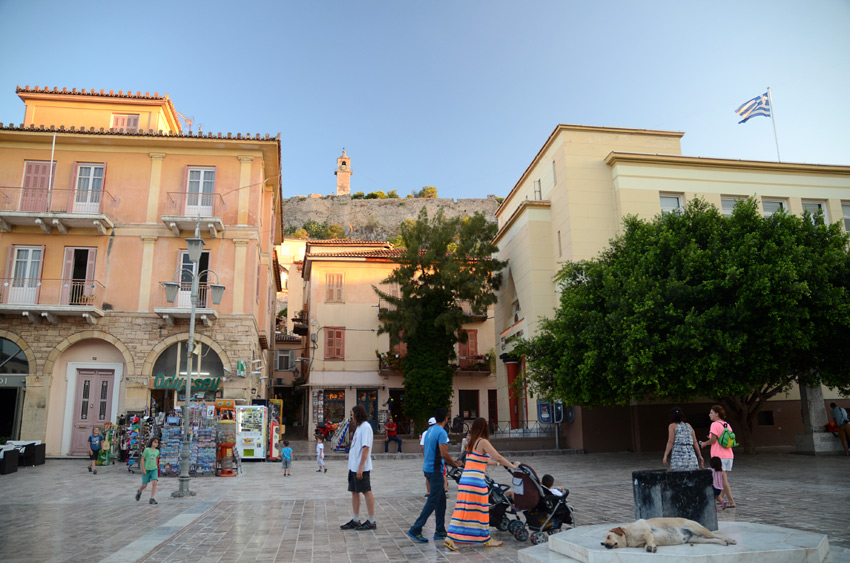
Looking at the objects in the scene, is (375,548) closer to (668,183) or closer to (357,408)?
(357,408)

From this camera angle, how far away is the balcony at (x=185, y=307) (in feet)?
74.7

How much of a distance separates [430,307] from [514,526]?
21.4 meters

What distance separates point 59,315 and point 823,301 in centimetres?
2571

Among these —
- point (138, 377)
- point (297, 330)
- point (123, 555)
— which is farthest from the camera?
point (297, 330)

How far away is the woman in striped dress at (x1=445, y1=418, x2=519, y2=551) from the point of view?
7.52m

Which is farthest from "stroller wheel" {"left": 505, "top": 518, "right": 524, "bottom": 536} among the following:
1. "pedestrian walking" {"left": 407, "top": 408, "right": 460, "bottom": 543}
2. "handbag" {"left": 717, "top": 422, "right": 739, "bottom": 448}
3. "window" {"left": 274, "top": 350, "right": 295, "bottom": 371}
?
"window" {"left": 274, "top": 350, "right": 295, "bottom": 371}

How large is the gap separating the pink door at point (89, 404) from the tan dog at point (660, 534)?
22002 mm

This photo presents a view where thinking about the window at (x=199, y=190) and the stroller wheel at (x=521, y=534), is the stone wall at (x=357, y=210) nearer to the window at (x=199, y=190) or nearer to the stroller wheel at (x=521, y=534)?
the window at (x=199, y=190)

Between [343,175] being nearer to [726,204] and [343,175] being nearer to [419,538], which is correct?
[726,204]

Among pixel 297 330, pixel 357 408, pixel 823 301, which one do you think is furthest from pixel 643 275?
pixel 297 330

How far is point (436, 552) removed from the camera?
7.34 metres

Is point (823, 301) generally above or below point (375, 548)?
above

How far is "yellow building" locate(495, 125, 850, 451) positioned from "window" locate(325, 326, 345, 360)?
1061 centimetres

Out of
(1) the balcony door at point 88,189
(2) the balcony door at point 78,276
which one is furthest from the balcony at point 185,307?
(1) the balcony door at point 88,189
